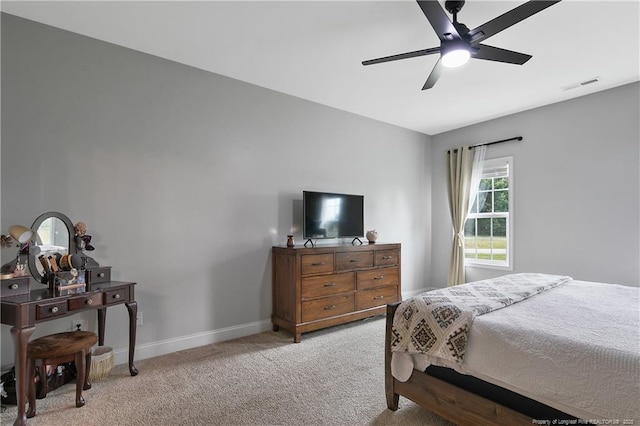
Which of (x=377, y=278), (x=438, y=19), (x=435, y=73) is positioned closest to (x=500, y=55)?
(x=435, y=73)

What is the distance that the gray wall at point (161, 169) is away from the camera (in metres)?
2.48

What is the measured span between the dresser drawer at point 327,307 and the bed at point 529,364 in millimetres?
1416

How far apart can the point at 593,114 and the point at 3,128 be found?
226 inches

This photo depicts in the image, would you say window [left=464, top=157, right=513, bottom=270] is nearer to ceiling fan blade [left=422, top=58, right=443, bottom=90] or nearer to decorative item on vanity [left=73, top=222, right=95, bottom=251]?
ceiling fan blade [left=422, top=58, right=443, bottom=90]

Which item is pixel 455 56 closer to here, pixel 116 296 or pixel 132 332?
pixel 116 296

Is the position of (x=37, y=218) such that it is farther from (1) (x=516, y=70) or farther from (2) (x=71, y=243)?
(1) (x=516, y=70)

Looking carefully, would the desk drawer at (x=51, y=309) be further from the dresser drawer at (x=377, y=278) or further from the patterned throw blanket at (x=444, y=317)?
the dresser drawer at (x=377, y=278)

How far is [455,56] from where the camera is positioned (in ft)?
7.27

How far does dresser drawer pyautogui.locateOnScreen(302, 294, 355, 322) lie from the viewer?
3369mm

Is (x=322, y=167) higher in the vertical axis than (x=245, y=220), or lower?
higher

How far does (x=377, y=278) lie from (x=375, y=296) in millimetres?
221

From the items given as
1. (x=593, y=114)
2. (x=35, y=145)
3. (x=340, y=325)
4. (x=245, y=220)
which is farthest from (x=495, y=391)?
(x=593, y=114)

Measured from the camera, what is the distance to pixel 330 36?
2672 millimetres

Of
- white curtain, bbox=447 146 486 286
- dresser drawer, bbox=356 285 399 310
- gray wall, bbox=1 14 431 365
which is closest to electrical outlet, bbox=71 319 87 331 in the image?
gray wall, bbox=1 14 431 365
